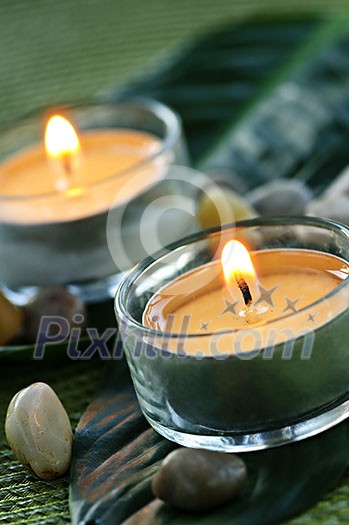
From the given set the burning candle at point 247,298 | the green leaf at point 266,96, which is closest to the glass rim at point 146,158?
the green leaf at point 266,96

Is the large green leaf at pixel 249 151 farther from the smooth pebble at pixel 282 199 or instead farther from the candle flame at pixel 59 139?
the candle flame at pixel 59 139

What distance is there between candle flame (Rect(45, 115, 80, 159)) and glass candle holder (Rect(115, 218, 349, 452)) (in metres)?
0.39

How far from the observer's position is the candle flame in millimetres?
1147

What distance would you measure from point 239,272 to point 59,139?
44 centimetres

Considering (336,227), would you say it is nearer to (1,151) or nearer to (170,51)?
(1,151)

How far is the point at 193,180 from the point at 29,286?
21 centimetres

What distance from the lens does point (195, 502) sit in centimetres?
68

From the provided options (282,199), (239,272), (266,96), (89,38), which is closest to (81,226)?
(282,199)

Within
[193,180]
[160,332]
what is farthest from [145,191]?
[160,332]

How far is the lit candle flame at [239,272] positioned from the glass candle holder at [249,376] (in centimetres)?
1

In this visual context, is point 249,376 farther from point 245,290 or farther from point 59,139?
point 59,139

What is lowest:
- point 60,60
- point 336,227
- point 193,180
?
point 60,60

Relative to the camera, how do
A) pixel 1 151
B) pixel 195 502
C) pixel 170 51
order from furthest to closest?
pixel 170 51, pixel 1 151, pixel 195 502

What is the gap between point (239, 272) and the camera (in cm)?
78
